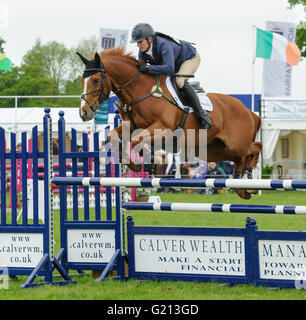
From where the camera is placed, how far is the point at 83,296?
4.46m

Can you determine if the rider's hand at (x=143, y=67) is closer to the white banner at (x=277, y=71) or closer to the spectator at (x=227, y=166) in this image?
the white banner at (x=277, y=71)

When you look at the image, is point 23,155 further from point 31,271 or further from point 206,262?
point 206,262

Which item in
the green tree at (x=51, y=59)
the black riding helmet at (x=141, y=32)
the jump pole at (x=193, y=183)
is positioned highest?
the green tree at (x=51, y=59)

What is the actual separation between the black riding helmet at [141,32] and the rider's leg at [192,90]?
66 centimetres

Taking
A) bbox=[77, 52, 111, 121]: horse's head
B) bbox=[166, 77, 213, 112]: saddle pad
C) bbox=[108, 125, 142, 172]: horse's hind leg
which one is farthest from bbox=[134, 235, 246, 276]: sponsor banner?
bbox=[166, 77, 213, 112]: saddle pad

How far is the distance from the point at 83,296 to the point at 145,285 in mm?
658

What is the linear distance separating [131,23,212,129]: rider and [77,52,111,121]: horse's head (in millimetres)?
446

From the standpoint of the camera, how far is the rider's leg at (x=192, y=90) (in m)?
6.32

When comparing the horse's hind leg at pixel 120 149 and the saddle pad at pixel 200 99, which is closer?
the horse's hind leg at pixel 120 149

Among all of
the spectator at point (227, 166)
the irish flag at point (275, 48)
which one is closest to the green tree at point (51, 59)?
the spectator at point (227, 166)

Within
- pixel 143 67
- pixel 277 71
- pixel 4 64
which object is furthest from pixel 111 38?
pixel 143 67

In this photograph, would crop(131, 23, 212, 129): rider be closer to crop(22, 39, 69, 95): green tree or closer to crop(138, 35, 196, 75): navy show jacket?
crop(138, 35, 196, 75): navy show jacket

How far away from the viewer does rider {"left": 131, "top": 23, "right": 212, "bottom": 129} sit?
5920mm

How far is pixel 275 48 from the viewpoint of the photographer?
16.7 m
